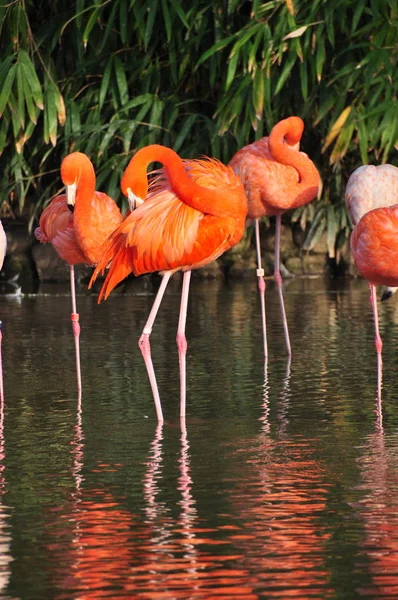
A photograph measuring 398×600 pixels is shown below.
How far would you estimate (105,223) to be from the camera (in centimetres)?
779

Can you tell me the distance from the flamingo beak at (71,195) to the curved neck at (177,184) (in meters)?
1.14

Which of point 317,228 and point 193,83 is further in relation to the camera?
point 193,83

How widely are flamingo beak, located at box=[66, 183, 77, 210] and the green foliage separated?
12.2ft

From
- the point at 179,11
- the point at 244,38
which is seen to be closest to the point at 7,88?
the point at 179,11

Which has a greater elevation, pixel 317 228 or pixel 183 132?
pixel 183 132

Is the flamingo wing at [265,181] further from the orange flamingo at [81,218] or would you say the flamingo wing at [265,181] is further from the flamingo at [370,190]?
the orange flamingo at [81,218]

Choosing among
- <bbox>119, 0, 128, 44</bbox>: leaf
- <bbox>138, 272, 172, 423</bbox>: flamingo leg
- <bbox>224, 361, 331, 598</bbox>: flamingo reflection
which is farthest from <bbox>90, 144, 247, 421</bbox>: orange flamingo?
<bbox>119, 0, 128, 44</bbox>: leaf

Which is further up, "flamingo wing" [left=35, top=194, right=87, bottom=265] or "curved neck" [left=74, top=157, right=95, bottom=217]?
"curved neck" [left=74, top=157, right=95, bottom=217]

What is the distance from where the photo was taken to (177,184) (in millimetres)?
6453

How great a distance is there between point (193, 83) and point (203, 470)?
8.40 metres

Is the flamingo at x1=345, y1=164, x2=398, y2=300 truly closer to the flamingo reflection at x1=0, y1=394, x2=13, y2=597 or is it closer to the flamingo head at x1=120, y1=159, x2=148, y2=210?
the flamingo head at x1=120, y1=159, x2=148, y2=210

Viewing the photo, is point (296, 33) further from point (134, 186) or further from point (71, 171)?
point (134, 186)

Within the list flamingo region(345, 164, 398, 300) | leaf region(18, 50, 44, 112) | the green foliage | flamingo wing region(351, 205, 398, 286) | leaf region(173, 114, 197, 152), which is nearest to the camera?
flamingo wing region(351, 205, 398, 286)

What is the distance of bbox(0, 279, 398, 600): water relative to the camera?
3928 mm
